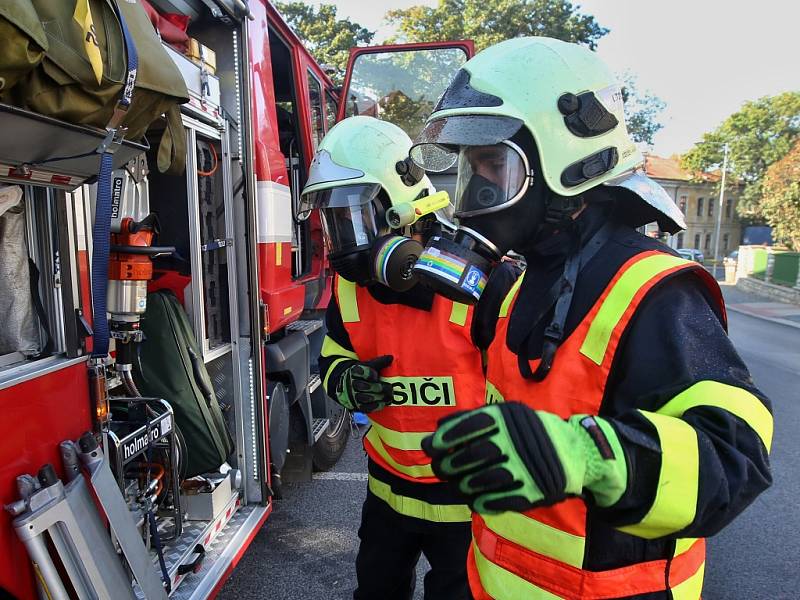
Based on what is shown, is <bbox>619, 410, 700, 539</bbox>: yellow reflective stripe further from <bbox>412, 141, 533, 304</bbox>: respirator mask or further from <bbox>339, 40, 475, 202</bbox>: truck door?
<bbox>339, 40, 475, 202</bbox>: truck door

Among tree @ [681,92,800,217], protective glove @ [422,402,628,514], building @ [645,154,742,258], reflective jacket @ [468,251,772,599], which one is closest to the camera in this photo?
protective glove @ [422,402,628,514]

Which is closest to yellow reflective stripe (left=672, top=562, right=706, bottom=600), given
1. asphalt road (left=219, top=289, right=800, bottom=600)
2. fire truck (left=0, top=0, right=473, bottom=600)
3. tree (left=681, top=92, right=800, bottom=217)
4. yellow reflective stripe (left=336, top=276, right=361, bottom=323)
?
yellow reflective stripe (left=336, top=276, right=361, bottom=323)

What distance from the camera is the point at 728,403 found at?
91 cm

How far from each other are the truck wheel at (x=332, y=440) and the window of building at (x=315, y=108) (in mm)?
1988

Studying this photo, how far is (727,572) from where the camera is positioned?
10.3ft

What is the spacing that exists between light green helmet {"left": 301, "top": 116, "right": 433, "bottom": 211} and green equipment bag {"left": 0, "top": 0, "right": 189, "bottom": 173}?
76 cm

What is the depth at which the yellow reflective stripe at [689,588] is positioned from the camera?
43.4 inches

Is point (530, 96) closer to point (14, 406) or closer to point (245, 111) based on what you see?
point (14, 406)

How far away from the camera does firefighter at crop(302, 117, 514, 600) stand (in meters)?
1.92

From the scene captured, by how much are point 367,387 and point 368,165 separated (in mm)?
955

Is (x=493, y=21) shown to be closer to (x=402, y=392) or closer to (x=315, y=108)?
(x=315, y=108)

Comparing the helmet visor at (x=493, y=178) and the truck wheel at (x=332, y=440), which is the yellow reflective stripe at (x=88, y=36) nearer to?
the helmet visor at (x=493, y=178)

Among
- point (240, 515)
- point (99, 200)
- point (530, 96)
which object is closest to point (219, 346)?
point (240, 515)

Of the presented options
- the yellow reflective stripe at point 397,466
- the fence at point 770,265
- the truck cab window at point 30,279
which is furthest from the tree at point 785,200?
the truck cab window at point 30,279
